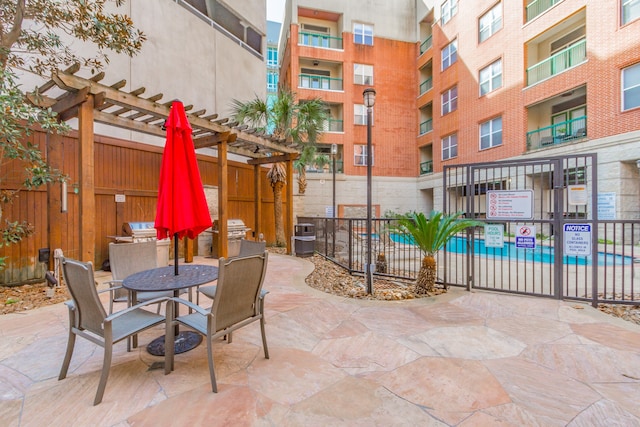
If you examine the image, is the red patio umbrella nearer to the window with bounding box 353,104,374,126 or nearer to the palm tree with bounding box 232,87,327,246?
the palm tree with bounding box 232,87,327,246

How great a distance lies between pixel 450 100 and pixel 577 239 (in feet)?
50.8

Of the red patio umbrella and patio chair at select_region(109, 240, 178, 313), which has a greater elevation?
the red patio umbrella

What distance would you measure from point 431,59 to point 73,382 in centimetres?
2206

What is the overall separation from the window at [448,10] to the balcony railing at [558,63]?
6462 millimetres

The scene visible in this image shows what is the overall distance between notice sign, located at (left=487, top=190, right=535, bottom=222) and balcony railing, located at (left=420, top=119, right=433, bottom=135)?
16076 mm

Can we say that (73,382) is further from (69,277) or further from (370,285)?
(370,285)

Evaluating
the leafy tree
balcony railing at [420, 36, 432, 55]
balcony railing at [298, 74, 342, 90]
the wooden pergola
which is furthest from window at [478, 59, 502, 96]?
the leafy tree

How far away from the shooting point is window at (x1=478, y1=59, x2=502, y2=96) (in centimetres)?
1451

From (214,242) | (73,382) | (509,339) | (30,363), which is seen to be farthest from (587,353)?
(214,242)

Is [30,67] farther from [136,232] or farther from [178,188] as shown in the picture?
[178,188]

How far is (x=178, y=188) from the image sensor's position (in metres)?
2.81

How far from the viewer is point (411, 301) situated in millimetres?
4320

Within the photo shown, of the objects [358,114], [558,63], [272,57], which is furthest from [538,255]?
[272,57]

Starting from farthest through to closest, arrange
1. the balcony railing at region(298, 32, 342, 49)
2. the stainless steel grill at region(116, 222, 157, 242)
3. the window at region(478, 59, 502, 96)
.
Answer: the balcony railing at region(298, 32, 342, 49), the window at region(478, 59, 502, 96), the stainless steel grill at region(116, 222, 157, 242)
